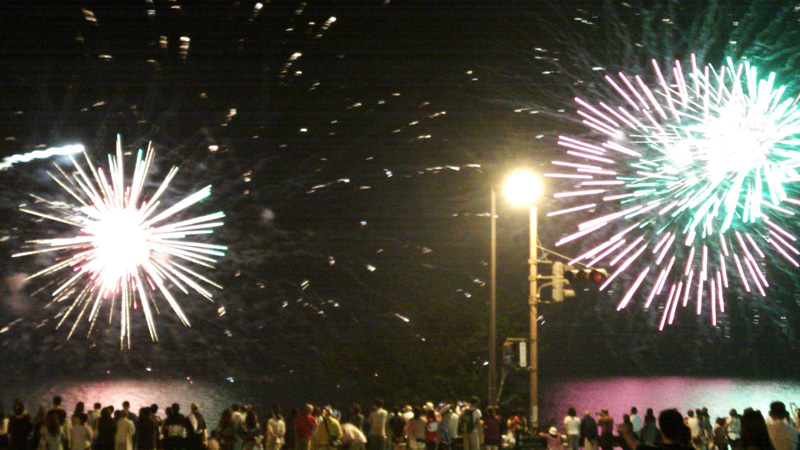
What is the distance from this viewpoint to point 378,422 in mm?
17984

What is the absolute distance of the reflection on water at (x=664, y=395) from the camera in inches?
2409

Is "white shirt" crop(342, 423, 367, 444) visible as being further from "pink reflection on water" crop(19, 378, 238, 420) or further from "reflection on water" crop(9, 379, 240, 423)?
"reflection on water" crop(9, 379, 240, 423)

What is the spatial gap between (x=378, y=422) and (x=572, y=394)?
2554 inches

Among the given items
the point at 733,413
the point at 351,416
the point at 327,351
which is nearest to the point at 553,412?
the point at 327,351

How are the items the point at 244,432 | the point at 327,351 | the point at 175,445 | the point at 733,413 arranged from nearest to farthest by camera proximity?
the point at 175,445, the point at 244,432, the point at 733,413, the point at 327,351

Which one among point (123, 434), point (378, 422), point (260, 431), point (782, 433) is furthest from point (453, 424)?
point (782, 433)

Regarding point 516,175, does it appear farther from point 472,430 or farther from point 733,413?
point 733,413

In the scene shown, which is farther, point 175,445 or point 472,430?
point 472,430

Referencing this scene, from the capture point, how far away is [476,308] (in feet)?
125

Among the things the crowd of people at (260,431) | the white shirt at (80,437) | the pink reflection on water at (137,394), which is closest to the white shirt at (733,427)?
the crowd of people at (260,431)

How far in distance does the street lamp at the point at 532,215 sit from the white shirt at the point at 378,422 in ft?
10.6

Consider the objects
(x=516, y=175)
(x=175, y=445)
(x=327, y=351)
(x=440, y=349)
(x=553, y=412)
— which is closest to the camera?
(x=175, y=445)

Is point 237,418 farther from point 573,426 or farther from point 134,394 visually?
point 134,394

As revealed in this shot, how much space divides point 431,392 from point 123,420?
21.1 metres
